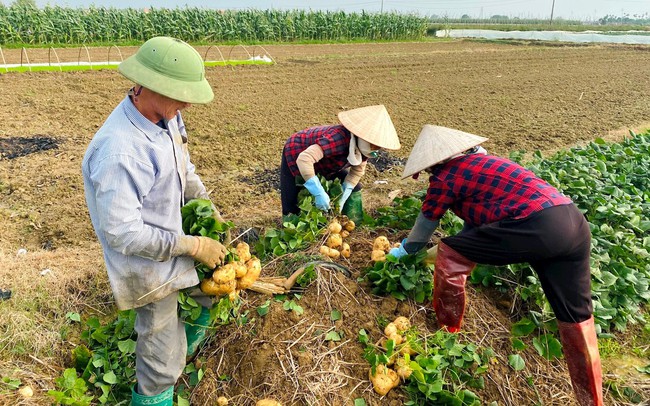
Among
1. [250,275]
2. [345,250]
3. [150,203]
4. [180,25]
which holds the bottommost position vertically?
[345,250]

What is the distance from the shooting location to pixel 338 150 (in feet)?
11.8

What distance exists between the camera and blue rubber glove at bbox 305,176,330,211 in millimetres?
3521

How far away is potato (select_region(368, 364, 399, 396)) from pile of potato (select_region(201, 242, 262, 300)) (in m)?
0.84

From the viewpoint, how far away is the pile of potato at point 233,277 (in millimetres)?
2492

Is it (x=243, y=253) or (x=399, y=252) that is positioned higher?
(x=243, y=253)

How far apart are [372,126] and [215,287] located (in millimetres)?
1627

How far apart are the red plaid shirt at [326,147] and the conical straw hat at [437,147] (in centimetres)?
76

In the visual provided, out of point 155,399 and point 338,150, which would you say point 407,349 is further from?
point 338,150

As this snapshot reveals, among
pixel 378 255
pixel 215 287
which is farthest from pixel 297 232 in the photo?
pixel 215 287

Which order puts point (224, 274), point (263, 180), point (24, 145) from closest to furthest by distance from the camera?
point (224, 274) < point (263, 180) < point (24, 145)

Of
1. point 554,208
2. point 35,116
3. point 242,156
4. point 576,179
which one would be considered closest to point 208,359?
point 554,208

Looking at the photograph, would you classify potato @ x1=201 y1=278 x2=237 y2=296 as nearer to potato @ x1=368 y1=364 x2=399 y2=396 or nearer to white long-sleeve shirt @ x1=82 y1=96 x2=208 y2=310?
white long-sleeve shirt @ x1=82 y1=96 x2=208 y2=310

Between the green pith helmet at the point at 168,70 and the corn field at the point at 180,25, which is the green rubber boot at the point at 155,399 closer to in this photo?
the green pith helmet at the point at 168,70

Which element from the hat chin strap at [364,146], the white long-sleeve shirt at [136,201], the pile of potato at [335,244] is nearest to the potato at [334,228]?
the pile of potato at [335,244]
